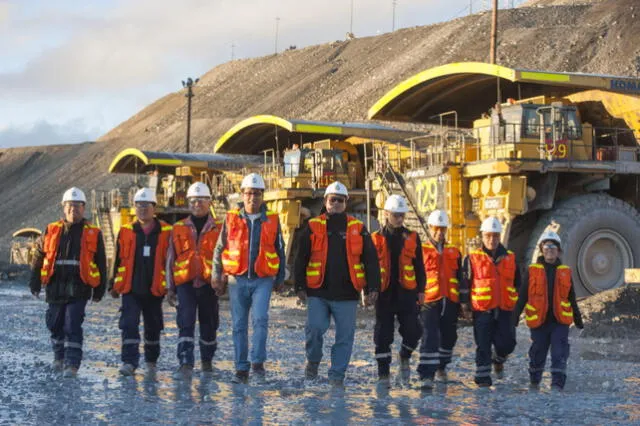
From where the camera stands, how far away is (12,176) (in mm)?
111562

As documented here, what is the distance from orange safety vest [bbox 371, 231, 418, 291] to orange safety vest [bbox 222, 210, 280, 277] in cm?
94

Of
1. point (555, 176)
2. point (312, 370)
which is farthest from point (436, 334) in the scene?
point (555, 176)

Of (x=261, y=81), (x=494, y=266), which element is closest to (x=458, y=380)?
(x=494, y=266)

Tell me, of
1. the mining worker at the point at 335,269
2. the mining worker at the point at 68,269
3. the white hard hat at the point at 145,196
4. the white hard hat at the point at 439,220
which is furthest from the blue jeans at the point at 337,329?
the mining worker at the point at 68,269

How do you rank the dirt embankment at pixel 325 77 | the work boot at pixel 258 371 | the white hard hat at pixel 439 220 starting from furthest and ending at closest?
the dirt embankment at pixel 325 77
the white hard hat at pixel 439 220
the work boot at pixel 258 371

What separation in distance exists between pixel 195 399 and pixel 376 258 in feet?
7.24

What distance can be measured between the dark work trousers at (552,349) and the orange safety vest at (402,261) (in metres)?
1.22

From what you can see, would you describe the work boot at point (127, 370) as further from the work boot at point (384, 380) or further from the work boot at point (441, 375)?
the work boot at point (441, 375)

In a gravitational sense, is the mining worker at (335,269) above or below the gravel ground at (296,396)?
above

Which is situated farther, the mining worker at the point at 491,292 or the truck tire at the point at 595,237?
the truck tire at the point at 595,237

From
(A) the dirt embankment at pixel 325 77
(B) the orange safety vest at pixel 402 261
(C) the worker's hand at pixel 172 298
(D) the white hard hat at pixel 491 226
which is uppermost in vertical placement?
(A) the dirt embankment at pixel 325 77

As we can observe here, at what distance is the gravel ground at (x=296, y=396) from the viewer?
7754 millimetres

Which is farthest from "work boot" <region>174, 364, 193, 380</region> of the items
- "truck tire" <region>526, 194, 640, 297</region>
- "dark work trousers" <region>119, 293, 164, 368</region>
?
"truck tire" <region>526, 194, 640, 297</region>

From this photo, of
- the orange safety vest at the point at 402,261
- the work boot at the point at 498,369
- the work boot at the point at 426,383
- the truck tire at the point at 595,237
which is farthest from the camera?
the truck tire at the point at 595,237
